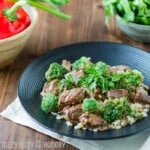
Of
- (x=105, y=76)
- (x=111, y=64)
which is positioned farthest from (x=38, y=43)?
(x=105, y=76)

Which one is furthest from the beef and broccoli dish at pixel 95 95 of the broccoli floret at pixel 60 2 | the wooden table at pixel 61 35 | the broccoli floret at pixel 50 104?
the broccoli floret at pixel 60 2

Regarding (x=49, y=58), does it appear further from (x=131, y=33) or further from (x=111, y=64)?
(x=131, y=33)

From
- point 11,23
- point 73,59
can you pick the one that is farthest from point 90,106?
point 11,23

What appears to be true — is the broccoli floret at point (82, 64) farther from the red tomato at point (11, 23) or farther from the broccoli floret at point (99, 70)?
the red tomato at point (11, 23)

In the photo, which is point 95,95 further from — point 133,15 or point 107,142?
point 133,15

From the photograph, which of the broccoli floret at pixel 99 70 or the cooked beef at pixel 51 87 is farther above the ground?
the broccoli floret at pixel 99 70

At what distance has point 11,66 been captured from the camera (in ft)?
5.65

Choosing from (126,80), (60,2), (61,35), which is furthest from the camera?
(61,35)

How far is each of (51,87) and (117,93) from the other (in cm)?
23

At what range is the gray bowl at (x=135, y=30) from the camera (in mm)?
1775

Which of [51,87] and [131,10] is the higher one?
[131,10]

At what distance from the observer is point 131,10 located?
1.79 metres

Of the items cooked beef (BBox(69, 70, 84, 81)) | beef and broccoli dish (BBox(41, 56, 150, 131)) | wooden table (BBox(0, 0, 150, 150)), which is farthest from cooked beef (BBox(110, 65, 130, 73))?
wooden table (BBox(0, 0, 150, 150))

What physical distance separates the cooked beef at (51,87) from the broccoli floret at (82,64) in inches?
3.8
